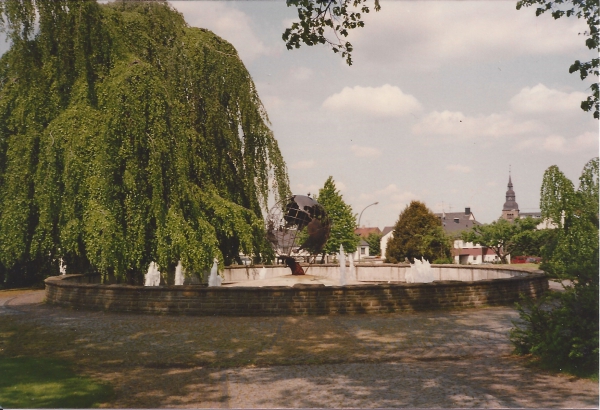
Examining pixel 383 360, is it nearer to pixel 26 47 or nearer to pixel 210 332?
pixel 210 332

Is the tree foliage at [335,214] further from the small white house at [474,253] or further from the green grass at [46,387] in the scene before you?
the green grass at [46,387]

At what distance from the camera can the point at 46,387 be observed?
22.1ft

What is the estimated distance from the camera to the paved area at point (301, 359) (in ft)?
20.7

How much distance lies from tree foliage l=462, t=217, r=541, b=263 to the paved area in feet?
147

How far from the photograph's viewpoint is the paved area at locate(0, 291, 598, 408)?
6.30 meters

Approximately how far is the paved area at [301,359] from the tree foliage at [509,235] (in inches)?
1763

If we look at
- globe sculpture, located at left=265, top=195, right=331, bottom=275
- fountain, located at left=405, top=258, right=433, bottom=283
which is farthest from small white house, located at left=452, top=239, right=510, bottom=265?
globe sculpture, located at left=265, top=195, right=331, bottom=275

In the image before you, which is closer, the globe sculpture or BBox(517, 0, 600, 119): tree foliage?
BBox(517, 0, 600, 119): tree foliage

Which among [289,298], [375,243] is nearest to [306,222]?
[289,298]

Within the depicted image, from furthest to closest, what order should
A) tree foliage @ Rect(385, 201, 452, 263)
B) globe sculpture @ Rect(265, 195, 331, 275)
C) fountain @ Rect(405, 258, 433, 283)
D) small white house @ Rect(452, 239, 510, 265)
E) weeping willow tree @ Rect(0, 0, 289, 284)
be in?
small white house @ Rect(452, 239, 510, 265)
tree foliage @ Rect(385, 201, 452, 263)
fountain @ Rect(405, 258, 433, 283)
globe sculpture @ Rect(265, 195, 331, 275)
weeping willow tree @ Rect(0, 0, 289, 284)

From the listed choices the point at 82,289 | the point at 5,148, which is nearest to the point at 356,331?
the point at 82,289

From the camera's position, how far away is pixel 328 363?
8180 mm

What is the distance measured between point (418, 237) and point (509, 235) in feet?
32.9

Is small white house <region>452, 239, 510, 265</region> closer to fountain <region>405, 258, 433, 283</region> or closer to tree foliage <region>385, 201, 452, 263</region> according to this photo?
tree foliage <region>385, 201, 452, 263</region>
